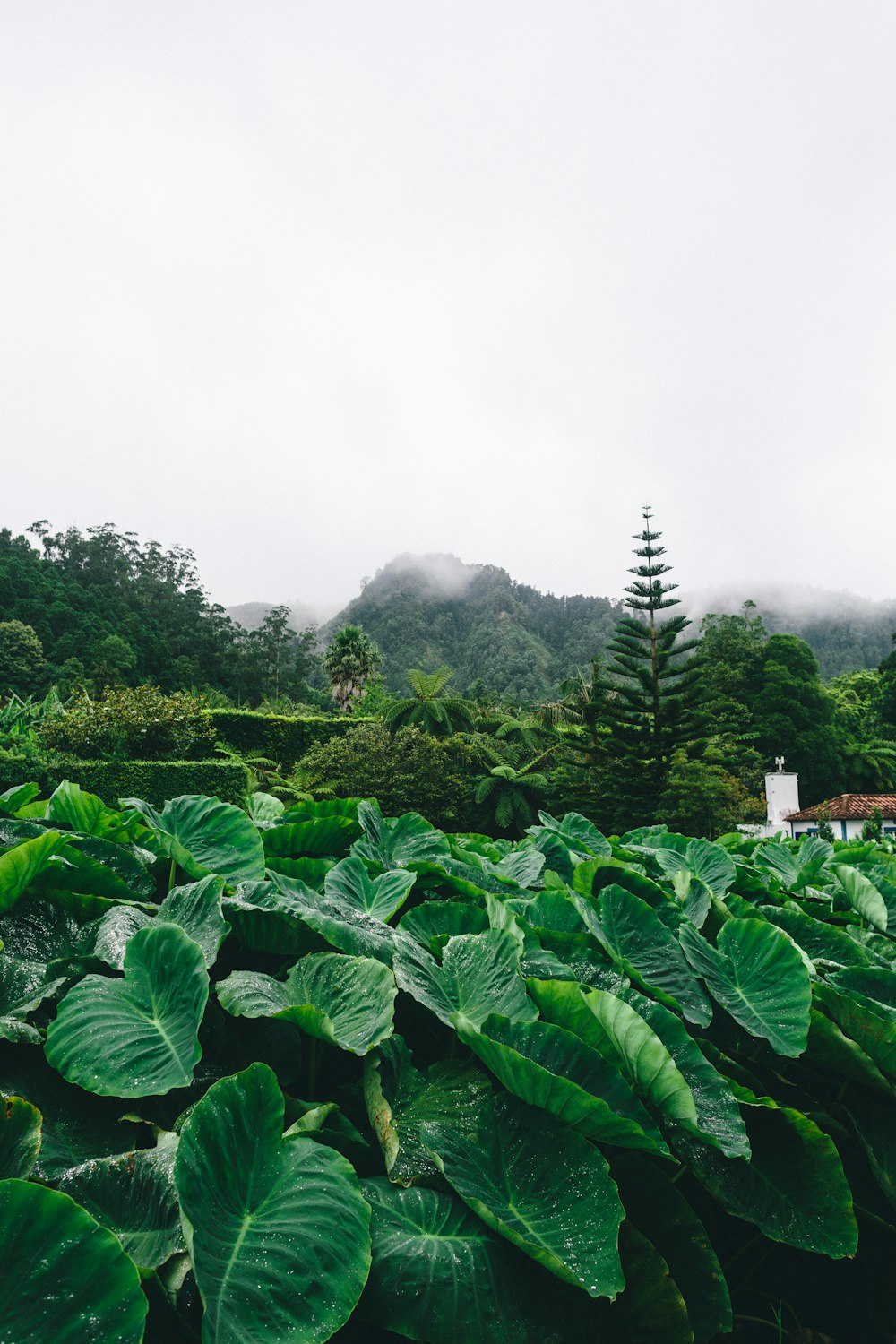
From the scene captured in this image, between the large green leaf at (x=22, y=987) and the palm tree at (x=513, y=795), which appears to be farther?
the palm tree at (x=513, y=795)

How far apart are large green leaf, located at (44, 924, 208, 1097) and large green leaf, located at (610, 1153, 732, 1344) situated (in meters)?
0.36

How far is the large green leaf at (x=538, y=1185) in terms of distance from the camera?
0.49m

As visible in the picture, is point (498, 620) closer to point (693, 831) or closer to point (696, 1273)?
point (693, 831)

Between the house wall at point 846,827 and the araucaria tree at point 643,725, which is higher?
the araucaria tree at point 643,725

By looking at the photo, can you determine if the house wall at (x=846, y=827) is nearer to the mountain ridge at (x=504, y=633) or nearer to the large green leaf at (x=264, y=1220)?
the mountain ridge at (x=504, y=633)

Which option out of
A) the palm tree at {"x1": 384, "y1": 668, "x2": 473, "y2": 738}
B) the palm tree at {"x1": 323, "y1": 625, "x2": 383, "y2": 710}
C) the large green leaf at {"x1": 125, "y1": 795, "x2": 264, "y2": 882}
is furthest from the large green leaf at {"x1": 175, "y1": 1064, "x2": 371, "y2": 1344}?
the palm tree at {"x1": 323, "y1": 625, "x2": 383, "y2": 710}

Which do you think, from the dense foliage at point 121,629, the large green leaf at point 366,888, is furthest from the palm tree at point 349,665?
the large green leaf at point 366,888

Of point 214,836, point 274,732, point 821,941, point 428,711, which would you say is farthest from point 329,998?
point 428,711

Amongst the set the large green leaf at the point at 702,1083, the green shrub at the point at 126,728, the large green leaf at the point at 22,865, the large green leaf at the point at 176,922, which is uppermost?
the large green leaf at the point at 22,865

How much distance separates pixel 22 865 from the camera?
688mm

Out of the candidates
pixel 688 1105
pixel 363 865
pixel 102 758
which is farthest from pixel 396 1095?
pixel 102 758

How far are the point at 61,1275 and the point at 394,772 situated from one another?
1315 cm

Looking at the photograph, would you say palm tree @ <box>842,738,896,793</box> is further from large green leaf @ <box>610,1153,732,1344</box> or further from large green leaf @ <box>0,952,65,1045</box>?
large green leaf @ <box>0,952,65,1045</box>

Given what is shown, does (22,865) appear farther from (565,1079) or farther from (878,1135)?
(878,1135)
